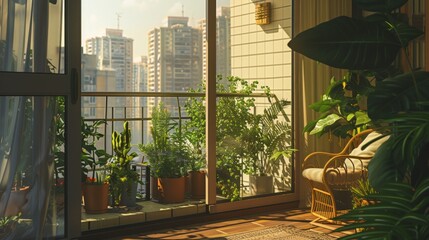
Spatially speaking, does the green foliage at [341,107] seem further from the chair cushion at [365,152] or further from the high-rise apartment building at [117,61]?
the high-rise apartment building at [117,61]

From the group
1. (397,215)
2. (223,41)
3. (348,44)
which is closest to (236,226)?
(223,41)

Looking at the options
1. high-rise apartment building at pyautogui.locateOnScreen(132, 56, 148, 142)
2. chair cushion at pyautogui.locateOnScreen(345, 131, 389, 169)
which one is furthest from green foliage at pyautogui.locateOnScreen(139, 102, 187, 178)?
chair cushion at pyautogui.locateOnScreen(345, 131, 389, 169)

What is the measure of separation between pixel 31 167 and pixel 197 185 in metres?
2.28

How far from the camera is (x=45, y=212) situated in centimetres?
338

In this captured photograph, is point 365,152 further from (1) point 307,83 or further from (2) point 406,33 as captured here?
(2) point 406,33

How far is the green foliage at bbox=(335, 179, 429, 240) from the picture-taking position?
1357 millimetres

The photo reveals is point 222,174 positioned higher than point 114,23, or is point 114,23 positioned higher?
point 114,23

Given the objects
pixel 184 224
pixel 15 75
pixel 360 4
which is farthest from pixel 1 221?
pixel 360 4

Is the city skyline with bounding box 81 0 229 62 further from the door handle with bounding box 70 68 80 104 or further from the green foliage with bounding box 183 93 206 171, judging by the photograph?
the door handle with bounding box 70 68 80 104

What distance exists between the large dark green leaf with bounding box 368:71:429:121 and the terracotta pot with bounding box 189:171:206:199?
354 cm

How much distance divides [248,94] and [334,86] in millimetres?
888

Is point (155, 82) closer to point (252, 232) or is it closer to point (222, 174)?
point (222, 174)

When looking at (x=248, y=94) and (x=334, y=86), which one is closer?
(x=334, y=86)

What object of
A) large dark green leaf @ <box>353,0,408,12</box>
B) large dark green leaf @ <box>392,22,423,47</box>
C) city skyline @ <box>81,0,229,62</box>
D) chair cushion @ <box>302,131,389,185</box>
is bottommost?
chair cushion @ <box>302,131,389,185</box>
